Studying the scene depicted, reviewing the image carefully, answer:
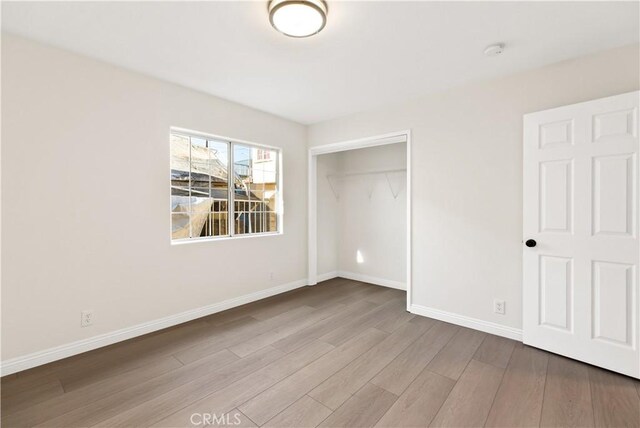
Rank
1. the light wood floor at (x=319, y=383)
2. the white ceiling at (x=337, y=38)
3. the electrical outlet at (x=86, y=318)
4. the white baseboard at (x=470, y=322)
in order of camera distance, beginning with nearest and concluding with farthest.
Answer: the light wood floor at (x=319, y=383), the white ceiling at (x=337, y=38), the electrical outlet at (x=86, y=318), the white baseboard at (x=470, y=322)

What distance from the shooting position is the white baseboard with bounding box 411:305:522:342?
9.07 feet

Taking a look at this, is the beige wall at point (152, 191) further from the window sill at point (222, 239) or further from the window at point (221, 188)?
the window at point (221, 188)

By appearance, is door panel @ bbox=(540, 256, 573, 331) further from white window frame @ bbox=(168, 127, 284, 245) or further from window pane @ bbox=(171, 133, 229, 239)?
window pane @ bbox=(171, 133, 229, 239)

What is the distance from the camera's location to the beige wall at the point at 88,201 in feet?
7.15

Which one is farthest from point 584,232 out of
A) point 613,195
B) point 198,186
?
point 198,186

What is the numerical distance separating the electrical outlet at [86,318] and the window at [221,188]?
3.21 feet

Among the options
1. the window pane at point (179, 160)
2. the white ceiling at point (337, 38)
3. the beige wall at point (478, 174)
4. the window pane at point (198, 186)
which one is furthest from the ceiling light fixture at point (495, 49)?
the window pane at point (179, 160)

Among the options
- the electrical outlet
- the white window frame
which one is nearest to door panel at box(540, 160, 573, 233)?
the white window frame

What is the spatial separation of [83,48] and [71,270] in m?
1.84

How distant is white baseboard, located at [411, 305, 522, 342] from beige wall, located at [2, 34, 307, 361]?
243 cm

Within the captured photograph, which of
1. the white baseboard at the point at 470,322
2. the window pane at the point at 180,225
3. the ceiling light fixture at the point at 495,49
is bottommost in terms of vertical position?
the white baseboard at the point at 470,322

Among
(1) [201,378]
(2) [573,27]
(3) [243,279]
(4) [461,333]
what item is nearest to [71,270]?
(1) [201,378]

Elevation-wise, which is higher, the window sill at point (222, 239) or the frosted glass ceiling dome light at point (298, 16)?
the frosted glass ceiling dome light at point (298, 16)

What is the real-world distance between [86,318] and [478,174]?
12.8 ft
